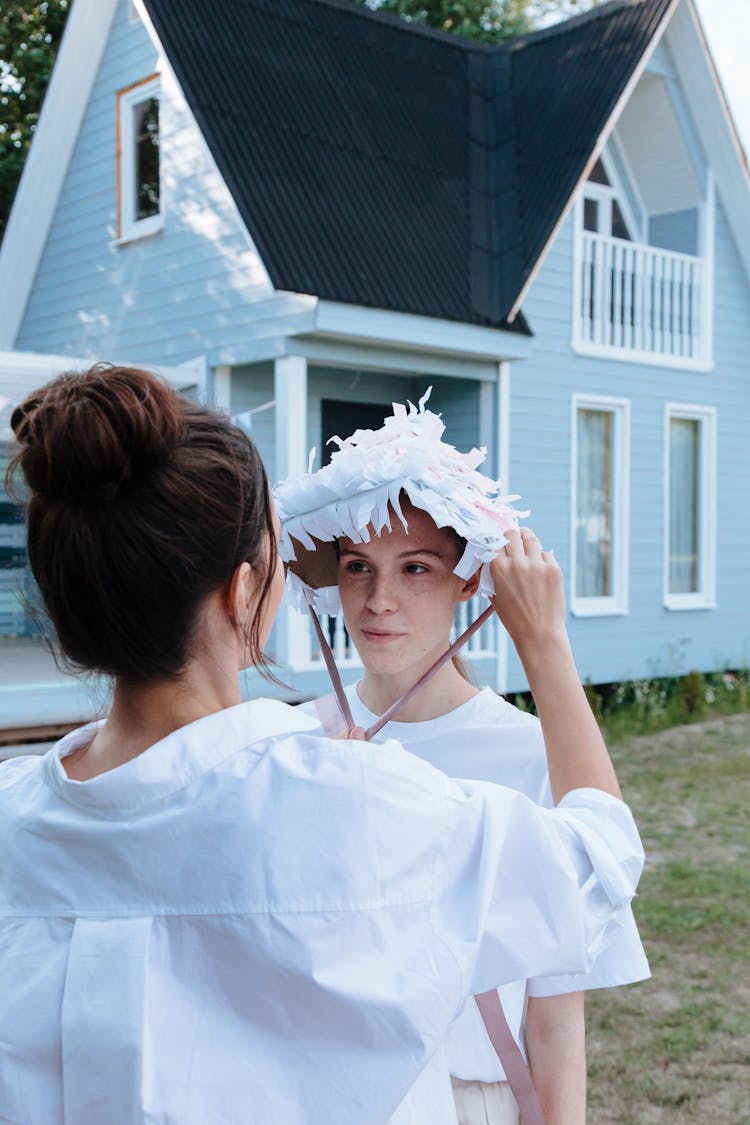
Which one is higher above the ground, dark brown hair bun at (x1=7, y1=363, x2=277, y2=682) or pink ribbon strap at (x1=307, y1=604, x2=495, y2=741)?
dark brown hair bun at (x1=7, y1=363, x2=277, y2=682)

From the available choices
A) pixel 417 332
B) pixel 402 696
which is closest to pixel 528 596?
pixel 402 696

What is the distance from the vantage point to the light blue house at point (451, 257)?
359 inches

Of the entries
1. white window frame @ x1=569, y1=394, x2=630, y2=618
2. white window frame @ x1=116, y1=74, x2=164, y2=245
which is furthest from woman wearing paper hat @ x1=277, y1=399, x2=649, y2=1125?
white window frame @ x1=569, y1=394, x2=630, y2=618

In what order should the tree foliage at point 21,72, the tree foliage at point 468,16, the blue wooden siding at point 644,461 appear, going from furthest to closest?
the tree foliage at point 468,16 → the tree foliage at point 21,72 → the blue wooden siding at point 644,461

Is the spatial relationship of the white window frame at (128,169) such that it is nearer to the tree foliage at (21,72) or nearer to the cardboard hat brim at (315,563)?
the tree foliage at (21,72)

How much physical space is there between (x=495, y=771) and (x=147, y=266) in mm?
9479

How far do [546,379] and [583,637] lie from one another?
8.12ft

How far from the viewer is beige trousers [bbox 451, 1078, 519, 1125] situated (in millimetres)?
1593

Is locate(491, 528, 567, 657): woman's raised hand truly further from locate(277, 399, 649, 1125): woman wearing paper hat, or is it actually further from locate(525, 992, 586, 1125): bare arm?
locate(525, 992, 586, 1125): bare arm

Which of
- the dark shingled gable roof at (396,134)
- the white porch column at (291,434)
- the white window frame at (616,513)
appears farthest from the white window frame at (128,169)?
the white window frame at (616,513)

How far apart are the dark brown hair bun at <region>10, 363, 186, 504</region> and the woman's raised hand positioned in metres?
0.46

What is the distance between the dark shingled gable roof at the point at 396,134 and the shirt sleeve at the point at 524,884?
7559 millimetres

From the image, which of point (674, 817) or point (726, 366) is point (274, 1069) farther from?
point (726, 366)

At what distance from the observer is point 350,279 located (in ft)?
28.7
